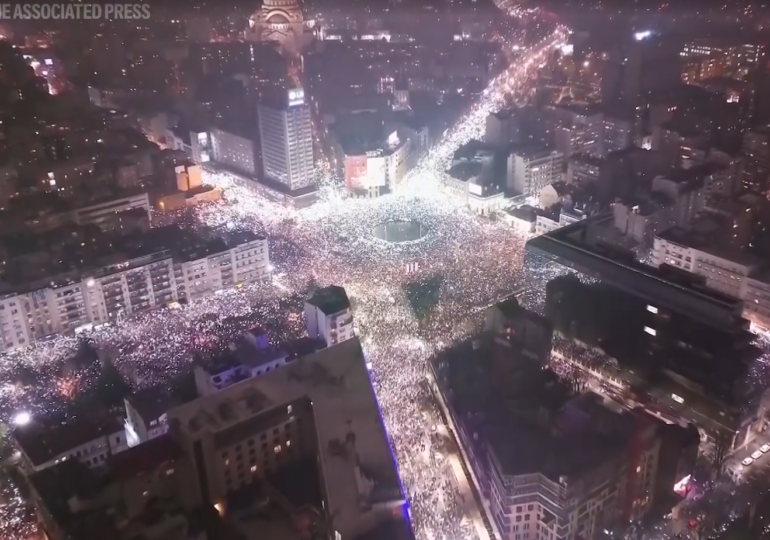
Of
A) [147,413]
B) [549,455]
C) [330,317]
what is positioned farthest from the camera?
[330,317]

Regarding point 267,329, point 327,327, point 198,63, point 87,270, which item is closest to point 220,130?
point 198,63

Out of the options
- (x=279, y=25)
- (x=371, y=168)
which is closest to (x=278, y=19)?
(x=279, y=25)

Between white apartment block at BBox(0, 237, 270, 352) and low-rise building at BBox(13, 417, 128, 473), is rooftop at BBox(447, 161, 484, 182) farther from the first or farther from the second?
low-rise building at BBox(13, 417, 128, 473)

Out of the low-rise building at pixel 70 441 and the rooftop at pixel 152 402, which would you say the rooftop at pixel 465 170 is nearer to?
the rooftop at pixel 152 402

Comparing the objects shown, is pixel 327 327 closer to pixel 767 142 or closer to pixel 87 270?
pixel 87 270

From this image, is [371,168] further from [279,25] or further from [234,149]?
[279,25]

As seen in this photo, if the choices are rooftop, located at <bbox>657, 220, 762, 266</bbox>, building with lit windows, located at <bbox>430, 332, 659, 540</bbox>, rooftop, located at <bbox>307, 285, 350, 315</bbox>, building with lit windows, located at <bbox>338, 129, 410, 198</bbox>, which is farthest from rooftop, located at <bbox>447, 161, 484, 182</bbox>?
building with lit windows, located at <bbox>430, 332, 659, 540</bbox>
